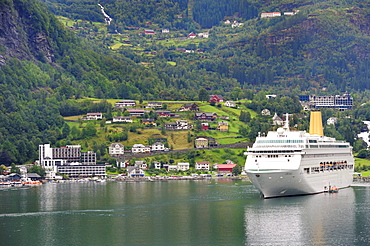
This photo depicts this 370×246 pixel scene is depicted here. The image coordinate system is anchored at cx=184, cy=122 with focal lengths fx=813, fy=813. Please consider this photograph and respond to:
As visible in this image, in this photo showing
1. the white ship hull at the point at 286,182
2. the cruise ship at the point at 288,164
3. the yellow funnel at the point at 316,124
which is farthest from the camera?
the yellow funnel at the point at 316,124

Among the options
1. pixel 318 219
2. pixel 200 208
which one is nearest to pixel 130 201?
pixel 200 208

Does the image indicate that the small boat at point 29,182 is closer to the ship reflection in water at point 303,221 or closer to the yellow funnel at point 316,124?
the yellow funnel at point 316,124

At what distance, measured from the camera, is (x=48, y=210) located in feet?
406

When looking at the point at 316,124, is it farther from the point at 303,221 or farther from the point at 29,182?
the point at 29,182

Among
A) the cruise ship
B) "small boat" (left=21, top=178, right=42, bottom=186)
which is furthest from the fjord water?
"small boat" (left=21, top=178, right=42, bottom=186)

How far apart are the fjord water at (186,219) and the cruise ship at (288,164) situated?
2185mm

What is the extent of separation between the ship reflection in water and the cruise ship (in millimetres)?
2211

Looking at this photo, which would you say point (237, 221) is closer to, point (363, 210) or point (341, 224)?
point (341, 224)

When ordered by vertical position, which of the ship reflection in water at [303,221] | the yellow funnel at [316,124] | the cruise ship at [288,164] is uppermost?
the yellow funnel at [316,124]

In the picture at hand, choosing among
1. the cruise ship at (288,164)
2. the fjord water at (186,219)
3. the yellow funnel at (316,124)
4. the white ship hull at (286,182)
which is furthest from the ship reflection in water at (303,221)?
the yellow funnel at (316,124)

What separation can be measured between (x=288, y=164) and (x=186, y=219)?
2436cm

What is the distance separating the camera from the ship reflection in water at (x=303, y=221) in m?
91.6

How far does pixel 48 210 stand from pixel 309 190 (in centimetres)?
4227

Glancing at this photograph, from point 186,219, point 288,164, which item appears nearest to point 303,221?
point 186,219
